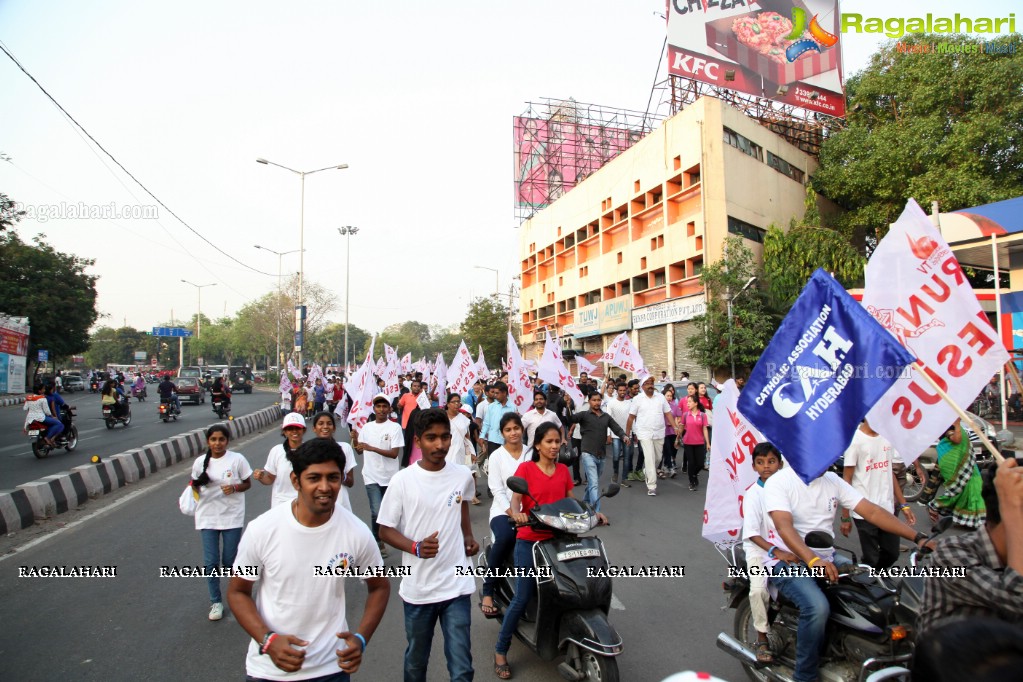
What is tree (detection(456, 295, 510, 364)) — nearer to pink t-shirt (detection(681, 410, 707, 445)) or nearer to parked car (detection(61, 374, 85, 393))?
parked car (detection(61, 374, 85, 393))

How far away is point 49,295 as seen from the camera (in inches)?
1505

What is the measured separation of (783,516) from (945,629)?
222cm

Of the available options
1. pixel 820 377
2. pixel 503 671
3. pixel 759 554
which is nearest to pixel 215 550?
pixel 503 671

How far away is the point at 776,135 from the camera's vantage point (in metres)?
29.2

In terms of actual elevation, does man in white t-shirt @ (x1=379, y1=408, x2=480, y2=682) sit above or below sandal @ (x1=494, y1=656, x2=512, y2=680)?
above

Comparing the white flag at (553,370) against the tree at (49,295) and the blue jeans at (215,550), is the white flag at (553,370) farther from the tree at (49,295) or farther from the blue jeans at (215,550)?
the tree at (49,295)

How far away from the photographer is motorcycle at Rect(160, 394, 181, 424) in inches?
858

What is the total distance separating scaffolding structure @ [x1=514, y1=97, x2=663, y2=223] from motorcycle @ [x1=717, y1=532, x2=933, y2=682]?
36.6 metres

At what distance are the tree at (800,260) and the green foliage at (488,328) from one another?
2295 cm

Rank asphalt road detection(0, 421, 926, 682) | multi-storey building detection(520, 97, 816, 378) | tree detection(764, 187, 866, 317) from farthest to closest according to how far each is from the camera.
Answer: multi-storey building detection(520, 97, 816, 378) < tree detection(764, 187, 866, 317) < asphalt road detection(0, 421, 926, 682)

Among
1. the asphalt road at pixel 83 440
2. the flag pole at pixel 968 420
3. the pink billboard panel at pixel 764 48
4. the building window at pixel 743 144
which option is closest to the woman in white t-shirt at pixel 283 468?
the flag pole at pixel 968 420

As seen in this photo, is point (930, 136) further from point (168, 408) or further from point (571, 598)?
point (168, 408)

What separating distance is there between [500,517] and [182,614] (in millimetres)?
2588

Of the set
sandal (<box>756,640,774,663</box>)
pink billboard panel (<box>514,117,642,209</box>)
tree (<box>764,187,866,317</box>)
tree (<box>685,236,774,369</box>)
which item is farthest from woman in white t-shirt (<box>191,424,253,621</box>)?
pink billboard panel (<box>514,117,642,209</box>)
